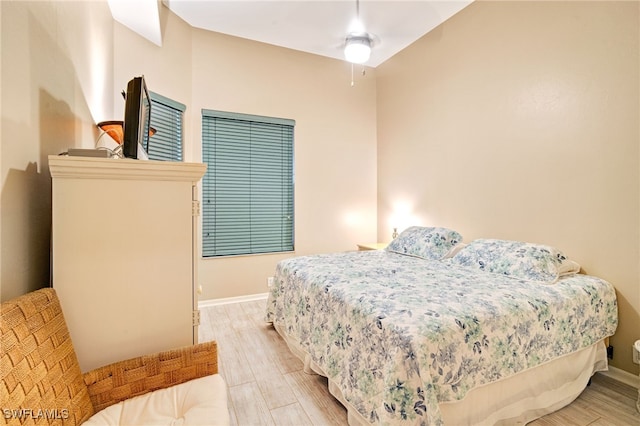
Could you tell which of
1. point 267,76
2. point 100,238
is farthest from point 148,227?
point 267,76

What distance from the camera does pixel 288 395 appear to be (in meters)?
1.96

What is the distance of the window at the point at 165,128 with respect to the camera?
3.08m

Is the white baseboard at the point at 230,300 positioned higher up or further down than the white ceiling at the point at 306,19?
further down

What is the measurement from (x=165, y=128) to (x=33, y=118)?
212 centimetres

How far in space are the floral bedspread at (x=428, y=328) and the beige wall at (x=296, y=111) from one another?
164 centimetres

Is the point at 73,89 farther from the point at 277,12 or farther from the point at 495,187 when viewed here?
the point at 495,187

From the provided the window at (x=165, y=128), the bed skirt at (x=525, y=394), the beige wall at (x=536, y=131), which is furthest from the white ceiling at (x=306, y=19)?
the bed skirt at (x=525, y=394)

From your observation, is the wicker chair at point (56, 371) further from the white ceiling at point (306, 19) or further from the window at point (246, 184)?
the white ceiling at point (306, 19)

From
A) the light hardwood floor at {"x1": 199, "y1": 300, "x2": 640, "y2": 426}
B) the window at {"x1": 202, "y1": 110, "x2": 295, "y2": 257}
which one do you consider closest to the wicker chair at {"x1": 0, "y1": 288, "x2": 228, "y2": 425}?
the light hardwood floor at {"x1": 199, "y1": 300, "x2": 640, "y2": 426}

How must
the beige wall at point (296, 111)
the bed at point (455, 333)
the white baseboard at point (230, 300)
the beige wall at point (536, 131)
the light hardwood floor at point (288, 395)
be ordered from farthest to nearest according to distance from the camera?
the white baseboard at point (230, 300), the beige wall at point (296, 111), the beige wall at point (536, 131), the light hardwood floor at point (288, 395), the bed at point (455, 333)

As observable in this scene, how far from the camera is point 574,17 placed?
7.67 ft

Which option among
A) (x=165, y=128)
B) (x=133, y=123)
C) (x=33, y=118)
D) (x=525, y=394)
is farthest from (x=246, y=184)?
(x=525, y=394)

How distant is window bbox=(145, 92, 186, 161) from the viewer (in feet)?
10.1

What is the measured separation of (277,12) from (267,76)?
31.9 inches
